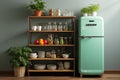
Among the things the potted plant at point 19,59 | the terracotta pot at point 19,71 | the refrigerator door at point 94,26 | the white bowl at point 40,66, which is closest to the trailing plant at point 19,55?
the potted plant at point 19,59

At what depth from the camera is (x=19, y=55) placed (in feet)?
17.1

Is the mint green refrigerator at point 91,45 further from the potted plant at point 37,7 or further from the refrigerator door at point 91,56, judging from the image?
the potted plant at point 37,7

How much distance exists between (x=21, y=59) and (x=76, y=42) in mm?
1427

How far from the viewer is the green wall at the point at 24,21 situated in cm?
564

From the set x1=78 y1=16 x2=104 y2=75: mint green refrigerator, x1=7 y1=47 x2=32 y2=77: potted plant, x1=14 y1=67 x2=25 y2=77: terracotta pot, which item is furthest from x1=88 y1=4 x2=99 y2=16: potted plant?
x1=14 y1=67 x2=25 y2=77: terracotta pot

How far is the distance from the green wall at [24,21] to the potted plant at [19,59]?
0.40 metres

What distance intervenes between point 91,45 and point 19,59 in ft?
5.43

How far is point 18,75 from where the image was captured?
5285 mm

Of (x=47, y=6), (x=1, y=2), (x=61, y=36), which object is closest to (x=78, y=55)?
(x=61, y=36)

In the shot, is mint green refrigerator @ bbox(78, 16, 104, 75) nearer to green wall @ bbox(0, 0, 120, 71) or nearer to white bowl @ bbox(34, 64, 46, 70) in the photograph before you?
green wall @ bbox(0, 0, 120, 71)

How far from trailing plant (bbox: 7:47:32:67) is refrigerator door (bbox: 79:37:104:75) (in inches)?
48.6

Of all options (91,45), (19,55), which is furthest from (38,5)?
(91,45)

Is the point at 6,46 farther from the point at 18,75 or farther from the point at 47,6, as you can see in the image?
the point at 47,6

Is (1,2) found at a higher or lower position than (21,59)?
higher
